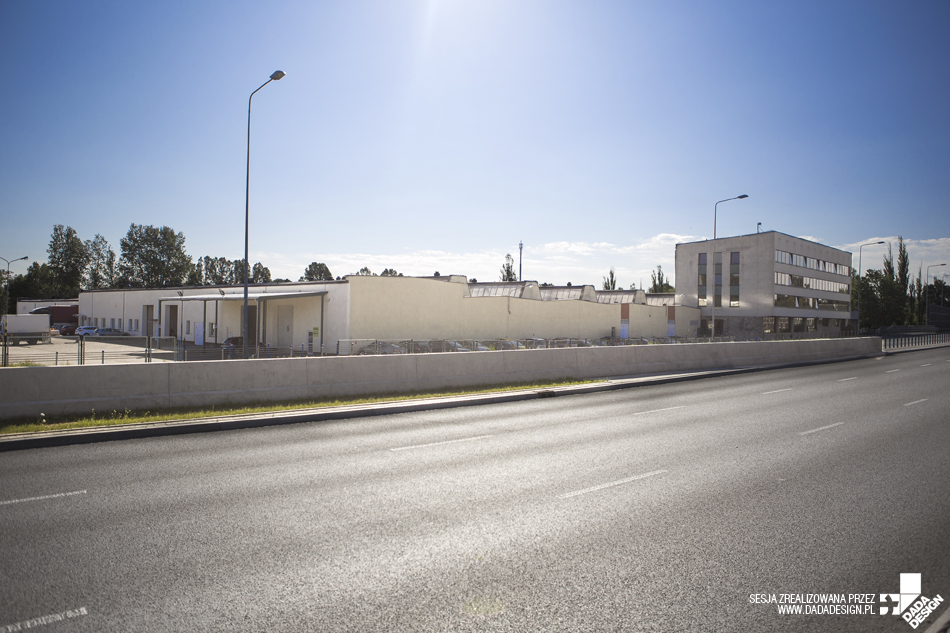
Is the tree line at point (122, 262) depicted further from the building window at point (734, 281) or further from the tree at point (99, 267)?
the building window at point (734, 281)

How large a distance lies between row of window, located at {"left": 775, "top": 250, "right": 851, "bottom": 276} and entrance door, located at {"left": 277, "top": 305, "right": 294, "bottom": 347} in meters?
57.6

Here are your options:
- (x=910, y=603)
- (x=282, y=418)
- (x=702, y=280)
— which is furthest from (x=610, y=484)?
(x=702, y=280)

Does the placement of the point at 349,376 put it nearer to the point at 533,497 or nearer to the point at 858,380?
the point at 533,497

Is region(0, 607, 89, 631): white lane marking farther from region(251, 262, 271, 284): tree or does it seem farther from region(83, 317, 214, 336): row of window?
region(251, 262, 271, 284): tree

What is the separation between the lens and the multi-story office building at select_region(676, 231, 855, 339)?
64.1 metres

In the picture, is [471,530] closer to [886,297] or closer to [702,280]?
[702,280]

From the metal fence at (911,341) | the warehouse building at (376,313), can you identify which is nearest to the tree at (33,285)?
the warehouse building at (376,313)

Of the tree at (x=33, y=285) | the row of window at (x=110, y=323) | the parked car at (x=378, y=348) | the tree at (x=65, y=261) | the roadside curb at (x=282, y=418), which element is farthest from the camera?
the tree at (x=65, y=261)

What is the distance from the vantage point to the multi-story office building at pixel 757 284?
6412 centimetres

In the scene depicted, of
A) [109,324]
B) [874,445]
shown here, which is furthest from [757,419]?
[109,324]

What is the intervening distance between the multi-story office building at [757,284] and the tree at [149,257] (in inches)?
4085

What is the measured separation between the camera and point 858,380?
20.3m

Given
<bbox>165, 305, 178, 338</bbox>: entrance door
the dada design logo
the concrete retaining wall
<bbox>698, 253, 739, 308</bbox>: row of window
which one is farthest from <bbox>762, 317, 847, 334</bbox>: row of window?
the dada design logo

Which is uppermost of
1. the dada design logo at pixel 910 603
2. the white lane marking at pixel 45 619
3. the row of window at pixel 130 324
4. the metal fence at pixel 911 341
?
the row of window at pixel 130 324
